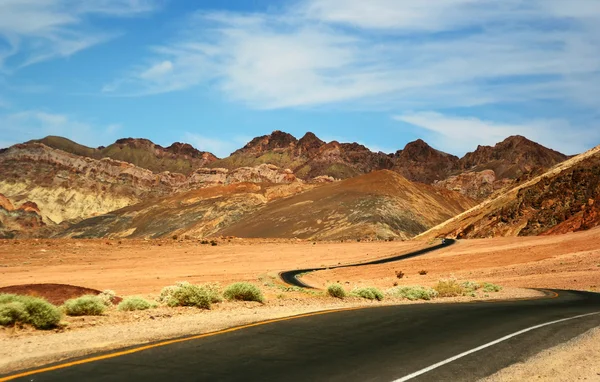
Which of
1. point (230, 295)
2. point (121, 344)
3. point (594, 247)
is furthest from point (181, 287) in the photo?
point (594, 247)

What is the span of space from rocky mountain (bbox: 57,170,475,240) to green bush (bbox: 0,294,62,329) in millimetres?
105244

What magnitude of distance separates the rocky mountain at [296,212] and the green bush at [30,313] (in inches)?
4143

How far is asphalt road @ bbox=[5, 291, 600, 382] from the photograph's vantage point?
845 centimetres

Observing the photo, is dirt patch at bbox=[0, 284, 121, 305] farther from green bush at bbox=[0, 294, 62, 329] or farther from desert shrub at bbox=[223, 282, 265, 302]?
green bush at bbox=[0, 294, 62, 329]

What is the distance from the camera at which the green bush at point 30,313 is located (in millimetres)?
11948

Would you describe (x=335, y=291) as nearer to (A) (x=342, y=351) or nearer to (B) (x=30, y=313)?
(A) (x=342, y=351)

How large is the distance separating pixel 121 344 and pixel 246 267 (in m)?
47.3

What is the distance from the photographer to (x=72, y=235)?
181125 mm

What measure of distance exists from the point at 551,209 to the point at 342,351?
7698 centimetres

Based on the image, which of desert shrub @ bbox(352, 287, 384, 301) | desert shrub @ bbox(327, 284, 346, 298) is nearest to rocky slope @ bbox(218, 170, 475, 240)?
desert shrub @ bbox(352, 287, 384, 301)

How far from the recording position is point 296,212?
147625 millimetres

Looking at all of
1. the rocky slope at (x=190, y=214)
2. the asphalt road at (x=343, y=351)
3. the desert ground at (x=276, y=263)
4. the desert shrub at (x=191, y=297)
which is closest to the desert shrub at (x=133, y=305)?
the desert shrub at (x=191, y=297)

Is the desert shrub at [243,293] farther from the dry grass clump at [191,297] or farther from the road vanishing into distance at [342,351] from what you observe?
the road vanishing into distance at [342,351]

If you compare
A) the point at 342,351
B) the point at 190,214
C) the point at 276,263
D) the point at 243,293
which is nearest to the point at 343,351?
the point at 342,351
